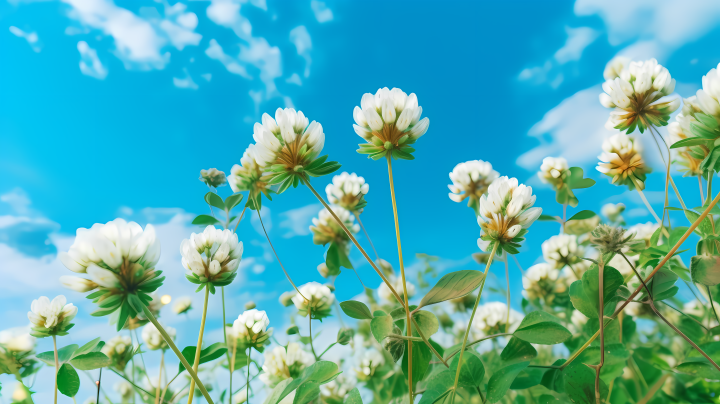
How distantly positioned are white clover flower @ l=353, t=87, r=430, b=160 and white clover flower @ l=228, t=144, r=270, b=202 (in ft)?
1.41

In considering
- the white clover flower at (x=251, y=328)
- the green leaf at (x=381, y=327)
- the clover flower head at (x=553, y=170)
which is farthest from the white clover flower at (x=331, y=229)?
the clover flower head at (x=553, y=170)

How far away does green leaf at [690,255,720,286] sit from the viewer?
2.50 ft

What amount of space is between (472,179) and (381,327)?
0.76 m

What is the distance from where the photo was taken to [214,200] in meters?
1.22

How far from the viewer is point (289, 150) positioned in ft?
2.54

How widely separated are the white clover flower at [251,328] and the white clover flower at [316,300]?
23 centimetres

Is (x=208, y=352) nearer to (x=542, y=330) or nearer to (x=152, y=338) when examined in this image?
(x=542, y=330)

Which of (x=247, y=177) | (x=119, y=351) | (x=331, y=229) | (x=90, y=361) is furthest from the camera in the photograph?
(x=119, y=351)

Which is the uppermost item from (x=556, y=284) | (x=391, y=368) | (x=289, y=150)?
(x=289, y=150)

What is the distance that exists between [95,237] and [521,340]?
31.1 inches

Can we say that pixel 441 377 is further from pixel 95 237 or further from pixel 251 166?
pixel 251 166

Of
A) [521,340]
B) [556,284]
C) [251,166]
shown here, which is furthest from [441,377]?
[556,284]

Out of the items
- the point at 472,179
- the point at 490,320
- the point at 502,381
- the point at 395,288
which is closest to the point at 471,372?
the point at 502,381

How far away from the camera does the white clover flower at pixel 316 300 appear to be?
4.64 ft
